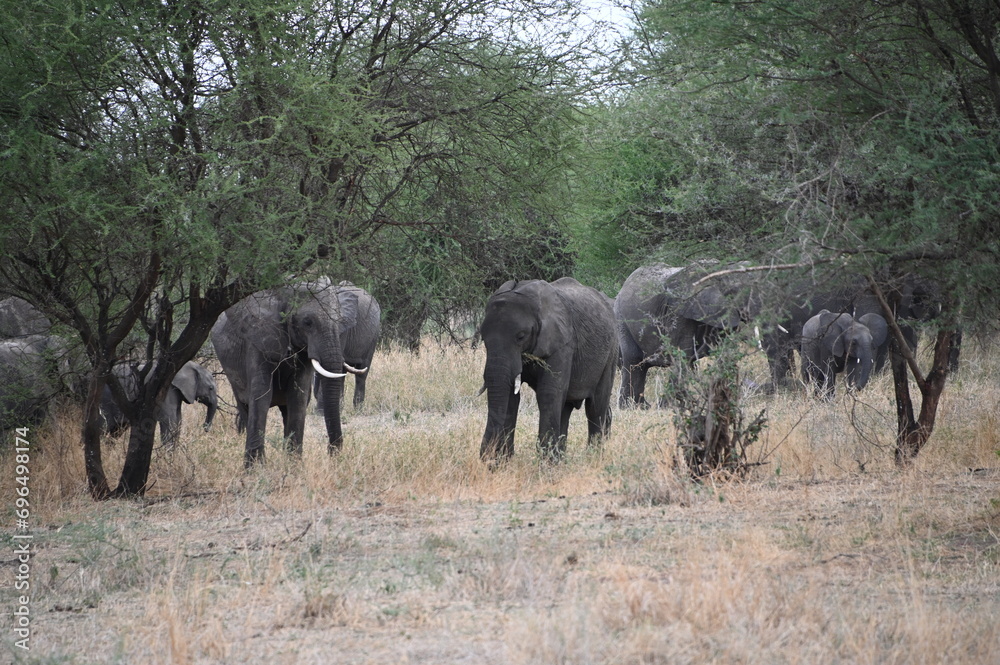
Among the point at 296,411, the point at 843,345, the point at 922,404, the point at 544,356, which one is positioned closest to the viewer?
the point at 922,404

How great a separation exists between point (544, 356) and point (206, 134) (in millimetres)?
4076

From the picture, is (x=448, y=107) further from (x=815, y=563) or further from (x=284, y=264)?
(x=815, y=563)

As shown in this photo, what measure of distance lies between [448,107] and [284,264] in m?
2.00

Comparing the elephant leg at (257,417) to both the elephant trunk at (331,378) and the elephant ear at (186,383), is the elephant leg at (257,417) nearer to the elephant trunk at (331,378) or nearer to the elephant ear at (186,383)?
the elephant trunk at (331,378)

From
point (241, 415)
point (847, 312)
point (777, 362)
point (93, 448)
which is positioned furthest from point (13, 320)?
point (847, 312)

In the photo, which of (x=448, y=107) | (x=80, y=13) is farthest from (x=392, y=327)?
(x=80, y=13)

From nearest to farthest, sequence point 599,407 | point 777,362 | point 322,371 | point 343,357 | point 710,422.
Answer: point 710,422
point 322,371
point 599,407
point 343,357
point 777,362

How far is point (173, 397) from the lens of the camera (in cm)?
1325

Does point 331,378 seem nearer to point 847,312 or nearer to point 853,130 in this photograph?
point 853,130

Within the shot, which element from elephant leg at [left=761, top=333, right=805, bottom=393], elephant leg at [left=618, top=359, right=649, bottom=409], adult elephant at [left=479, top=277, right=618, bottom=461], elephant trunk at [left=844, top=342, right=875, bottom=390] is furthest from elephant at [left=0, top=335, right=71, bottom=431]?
elephant trunk at [left=844, top=342, right=875, bottom=390]

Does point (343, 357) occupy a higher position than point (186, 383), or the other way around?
point (343, 357)

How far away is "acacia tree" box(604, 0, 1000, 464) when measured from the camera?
6.70 m

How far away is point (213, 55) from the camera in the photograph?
334 inches

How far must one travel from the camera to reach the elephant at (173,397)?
12562 mm
